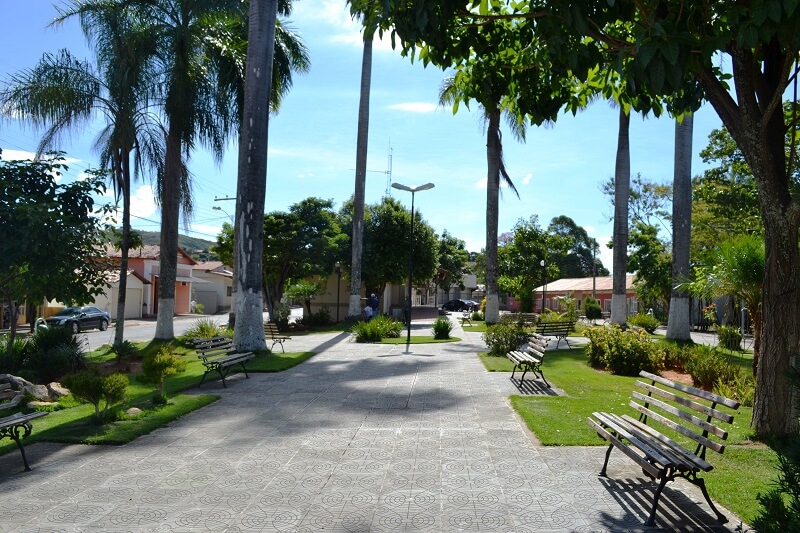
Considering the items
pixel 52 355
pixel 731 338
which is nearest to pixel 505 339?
pixel 731 338

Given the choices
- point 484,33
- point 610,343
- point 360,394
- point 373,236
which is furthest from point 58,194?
point 373,236

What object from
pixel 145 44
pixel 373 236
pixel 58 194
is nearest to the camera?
pixel 58 194

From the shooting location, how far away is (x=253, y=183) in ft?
53.9

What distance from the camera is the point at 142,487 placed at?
572cm

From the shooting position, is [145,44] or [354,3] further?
[145,44]

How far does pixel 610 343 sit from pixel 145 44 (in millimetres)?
15004

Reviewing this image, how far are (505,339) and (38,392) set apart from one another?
10.9 metres

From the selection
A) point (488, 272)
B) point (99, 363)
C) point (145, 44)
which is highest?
point (145, 44)

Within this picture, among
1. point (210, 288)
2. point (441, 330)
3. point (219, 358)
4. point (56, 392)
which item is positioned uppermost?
point (210, 288)

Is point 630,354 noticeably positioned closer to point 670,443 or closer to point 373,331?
point 670,443

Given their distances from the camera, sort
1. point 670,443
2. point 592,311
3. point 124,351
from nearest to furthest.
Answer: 1. point 670,443
2. point 124,351
3. point 592,311

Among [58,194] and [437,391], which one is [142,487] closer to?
[437,391]

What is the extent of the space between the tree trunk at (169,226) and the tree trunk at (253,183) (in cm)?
371

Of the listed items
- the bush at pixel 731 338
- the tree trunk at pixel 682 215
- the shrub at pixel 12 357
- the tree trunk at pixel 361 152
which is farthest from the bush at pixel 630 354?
the tree trunk at pixel 361 152
